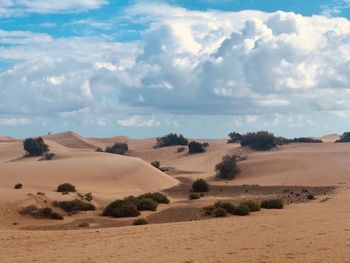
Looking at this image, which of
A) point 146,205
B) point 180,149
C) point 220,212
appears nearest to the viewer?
point 220,212

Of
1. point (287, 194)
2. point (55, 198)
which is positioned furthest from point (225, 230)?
point (287, 194)

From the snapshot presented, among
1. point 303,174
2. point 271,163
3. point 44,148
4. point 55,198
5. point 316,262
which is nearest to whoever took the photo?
point 316,262

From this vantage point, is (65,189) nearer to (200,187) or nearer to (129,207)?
(129,207)

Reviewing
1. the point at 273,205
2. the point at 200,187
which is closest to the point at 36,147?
the point at 200,187

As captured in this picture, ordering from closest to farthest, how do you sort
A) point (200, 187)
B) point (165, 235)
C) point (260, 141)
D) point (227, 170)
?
point (165, 235)
point (200, 187)
point (227, 170)
point (260, 141)

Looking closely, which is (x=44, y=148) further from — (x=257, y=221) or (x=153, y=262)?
(x=153, y=262)

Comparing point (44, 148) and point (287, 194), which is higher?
point (44, 148)

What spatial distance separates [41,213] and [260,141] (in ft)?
189

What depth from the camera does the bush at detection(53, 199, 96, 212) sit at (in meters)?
31.9

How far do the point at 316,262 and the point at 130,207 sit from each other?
57.6 feet

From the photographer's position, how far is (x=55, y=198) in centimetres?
3366

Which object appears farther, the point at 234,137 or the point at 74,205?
Result: the point at 234,137

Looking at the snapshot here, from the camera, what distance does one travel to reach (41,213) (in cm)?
3008

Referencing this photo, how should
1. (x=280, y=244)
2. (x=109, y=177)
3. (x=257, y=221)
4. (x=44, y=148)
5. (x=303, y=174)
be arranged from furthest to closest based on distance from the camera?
(x=44, y=148), (x=303, y=174), (x=109, y=177), (x=257, y=221), (x=280, y=244)
